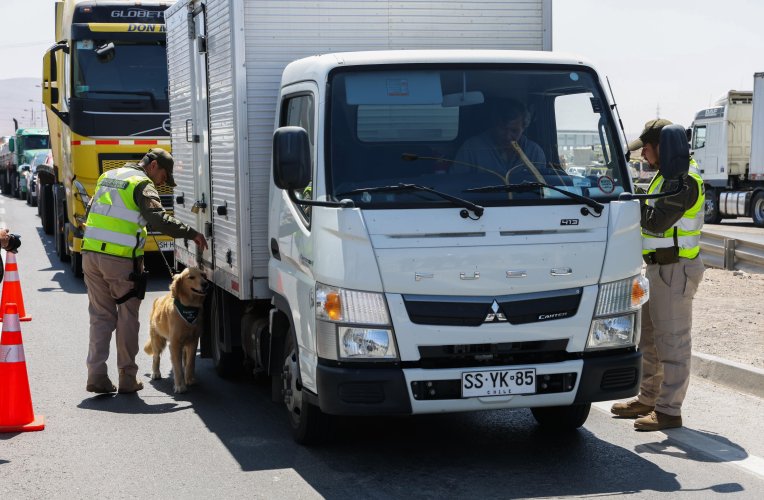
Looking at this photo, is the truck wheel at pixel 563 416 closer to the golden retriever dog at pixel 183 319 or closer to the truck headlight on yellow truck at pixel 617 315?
the truck headlight on yellow truck at pixel 617 315

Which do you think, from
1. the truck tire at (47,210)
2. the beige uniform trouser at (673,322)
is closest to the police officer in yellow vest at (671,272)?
the beige uniform trouser at (673,322)

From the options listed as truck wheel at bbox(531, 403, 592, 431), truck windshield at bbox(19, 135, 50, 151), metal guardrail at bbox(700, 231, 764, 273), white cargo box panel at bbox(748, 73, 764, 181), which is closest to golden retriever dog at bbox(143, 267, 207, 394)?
truck wheel at bbox(531, 403, 592, 431)

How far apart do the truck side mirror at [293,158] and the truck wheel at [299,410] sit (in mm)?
1035

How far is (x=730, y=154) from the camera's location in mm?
30547

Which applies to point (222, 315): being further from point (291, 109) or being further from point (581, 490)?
point (581, 490)

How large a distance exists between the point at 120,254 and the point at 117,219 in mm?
267

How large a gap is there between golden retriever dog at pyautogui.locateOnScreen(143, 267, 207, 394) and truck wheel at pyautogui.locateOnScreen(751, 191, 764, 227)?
2387 centimetres

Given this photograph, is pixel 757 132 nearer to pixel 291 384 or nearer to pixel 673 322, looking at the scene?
pixel 673 322

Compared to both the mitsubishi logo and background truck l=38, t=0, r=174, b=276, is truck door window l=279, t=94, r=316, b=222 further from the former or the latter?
background truck l=38, t=0, r=174, b=276

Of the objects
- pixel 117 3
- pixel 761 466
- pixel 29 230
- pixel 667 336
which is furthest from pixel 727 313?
pixel 29 230

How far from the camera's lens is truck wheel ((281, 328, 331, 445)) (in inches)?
264

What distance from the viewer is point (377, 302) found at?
593cm

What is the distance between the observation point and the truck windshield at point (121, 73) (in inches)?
627

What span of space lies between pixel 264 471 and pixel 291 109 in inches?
86.4
